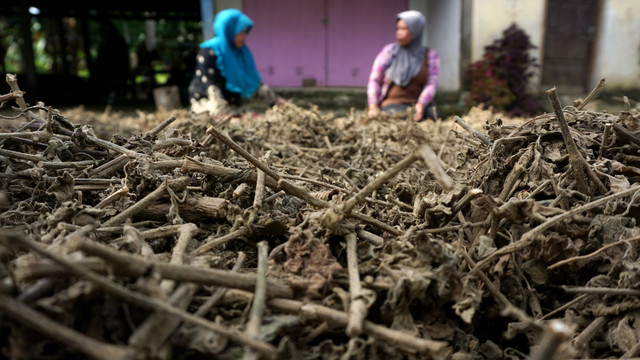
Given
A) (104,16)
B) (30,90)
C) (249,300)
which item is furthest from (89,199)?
(104,16)

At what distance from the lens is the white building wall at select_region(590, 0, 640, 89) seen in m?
9.64

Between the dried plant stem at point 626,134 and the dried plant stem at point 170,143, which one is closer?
the dried plant stem at point 626,134

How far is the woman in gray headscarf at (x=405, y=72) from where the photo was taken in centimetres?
626

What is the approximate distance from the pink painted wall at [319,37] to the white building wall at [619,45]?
13.0 feet

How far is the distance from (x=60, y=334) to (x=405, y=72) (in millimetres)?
5948

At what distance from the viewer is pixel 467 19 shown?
9.02 metres

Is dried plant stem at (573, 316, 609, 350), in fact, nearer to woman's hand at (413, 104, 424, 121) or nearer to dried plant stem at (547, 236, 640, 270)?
dried plant stem at (547, 236, 640, 270)

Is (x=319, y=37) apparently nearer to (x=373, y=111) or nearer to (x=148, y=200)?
(x=373, y=111)

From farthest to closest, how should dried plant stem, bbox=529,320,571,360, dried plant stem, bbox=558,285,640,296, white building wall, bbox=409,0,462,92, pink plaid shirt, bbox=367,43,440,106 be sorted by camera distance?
white building wall, bbox=409,0,462,92 < pink plaid shirt, bbox=367,43,440,106 < dried plant stem, bbox=558,285,640,296 < dried plant stem, bbox=529,320,571,360

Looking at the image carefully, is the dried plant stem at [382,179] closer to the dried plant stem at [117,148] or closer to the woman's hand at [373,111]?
the dried plant stem at [117,148]

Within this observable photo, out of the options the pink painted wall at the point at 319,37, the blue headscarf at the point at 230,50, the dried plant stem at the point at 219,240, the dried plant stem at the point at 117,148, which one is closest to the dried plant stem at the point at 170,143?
the dried plant stem at the point at 117,148

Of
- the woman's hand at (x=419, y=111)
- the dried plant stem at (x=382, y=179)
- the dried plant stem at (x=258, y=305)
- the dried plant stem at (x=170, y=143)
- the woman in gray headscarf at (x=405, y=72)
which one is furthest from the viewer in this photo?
the woman in gray headscarf at (x=405, y=72)

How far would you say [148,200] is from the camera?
4.78 feet

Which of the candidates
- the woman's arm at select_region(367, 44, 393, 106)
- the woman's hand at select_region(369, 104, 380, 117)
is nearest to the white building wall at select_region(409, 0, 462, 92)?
the woman's arm at select_region(367, 44, 393, 106)
